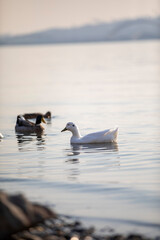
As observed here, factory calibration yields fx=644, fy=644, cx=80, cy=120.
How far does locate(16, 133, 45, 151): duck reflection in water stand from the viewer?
59.0 ft

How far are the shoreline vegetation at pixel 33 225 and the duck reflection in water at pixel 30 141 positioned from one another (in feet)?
26.4

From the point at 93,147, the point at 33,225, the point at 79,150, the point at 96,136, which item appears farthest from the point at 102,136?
the point at 33,225

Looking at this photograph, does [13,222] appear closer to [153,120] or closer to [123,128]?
[123,128]

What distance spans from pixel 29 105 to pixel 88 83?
1319 cm

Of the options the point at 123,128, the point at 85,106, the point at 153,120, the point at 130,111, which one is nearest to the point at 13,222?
the point at 123,128

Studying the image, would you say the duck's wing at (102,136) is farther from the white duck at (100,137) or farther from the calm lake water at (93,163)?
the calm lake water at (93,163)

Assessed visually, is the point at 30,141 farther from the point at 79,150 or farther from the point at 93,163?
the point at 93,163

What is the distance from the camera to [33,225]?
927 centimetres

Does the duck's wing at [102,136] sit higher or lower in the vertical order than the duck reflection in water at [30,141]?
higher

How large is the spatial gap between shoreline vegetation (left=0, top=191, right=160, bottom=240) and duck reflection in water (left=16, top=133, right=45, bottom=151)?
26.4 ft

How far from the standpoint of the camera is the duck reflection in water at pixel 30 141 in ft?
59.0

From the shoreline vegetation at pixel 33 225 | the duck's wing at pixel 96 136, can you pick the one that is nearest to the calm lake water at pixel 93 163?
the duck's wing at pixel 96 136

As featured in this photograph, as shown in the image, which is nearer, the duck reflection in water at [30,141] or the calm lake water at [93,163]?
the calm lake water at [93,163]

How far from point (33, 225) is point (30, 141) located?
10.3m
